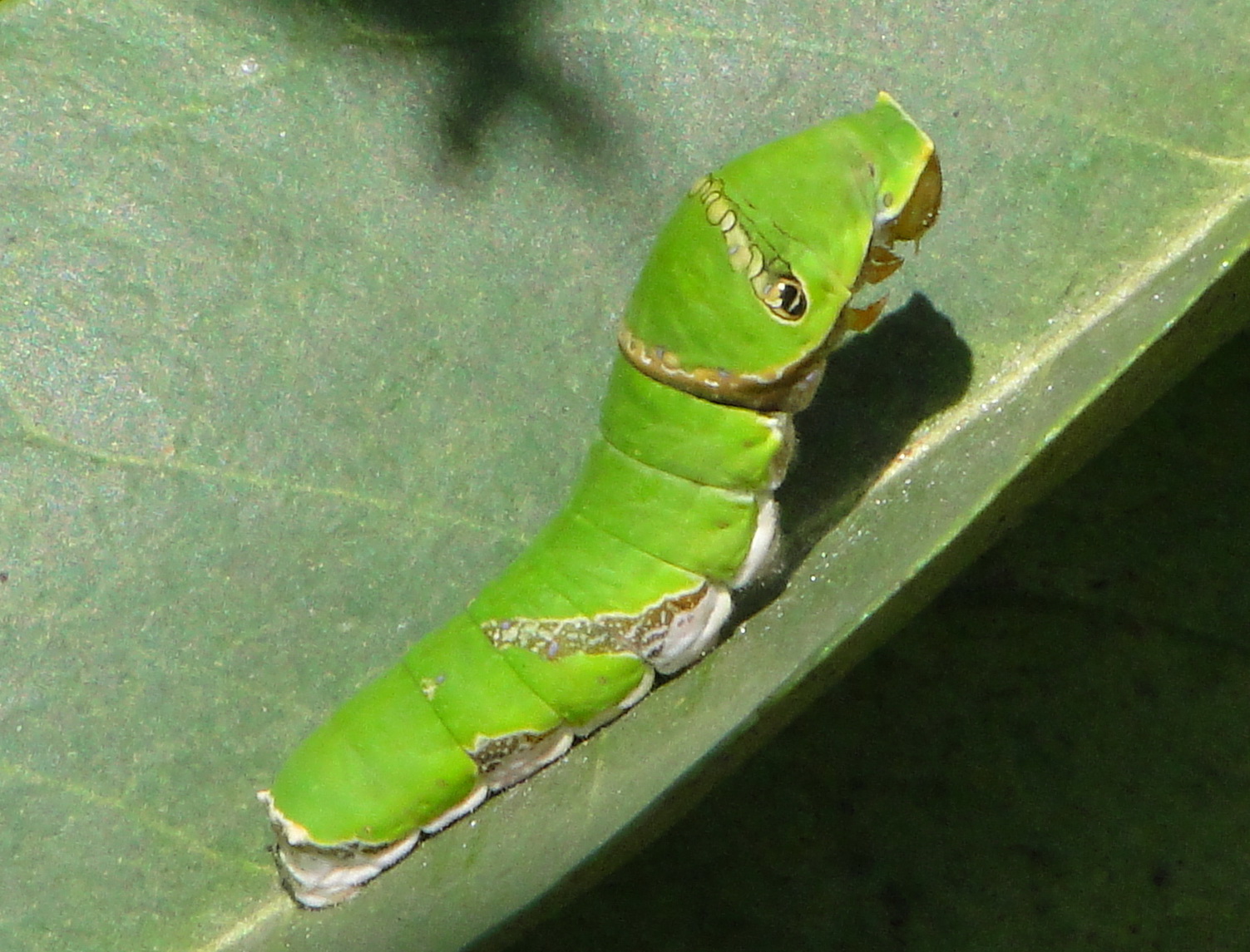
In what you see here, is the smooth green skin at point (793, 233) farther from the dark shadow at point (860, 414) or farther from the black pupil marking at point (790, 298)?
the dark shadow at point (860, 414)

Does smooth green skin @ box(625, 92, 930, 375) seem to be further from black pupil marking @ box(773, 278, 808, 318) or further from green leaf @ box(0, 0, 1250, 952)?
green leaf @ box(0, 0, 1250, 952)

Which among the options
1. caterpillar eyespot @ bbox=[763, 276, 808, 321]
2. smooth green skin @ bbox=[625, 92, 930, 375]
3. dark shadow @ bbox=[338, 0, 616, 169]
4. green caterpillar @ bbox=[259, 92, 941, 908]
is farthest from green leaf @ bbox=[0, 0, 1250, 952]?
caterpillar eyespot @ bbox=[763, 276, 808, 321]

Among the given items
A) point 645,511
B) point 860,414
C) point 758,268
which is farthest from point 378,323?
point 860,414

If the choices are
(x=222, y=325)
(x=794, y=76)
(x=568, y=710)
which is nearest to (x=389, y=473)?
(x=222, y=325)

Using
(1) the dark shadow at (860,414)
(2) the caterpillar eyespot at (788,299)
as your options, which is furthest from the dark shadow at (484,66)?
(1) the dark shadow at (860,414)

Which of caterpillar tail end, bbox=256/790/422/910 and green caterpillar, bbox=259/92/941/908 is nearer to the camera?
green caterpillar, bbox=259/92/941/908
